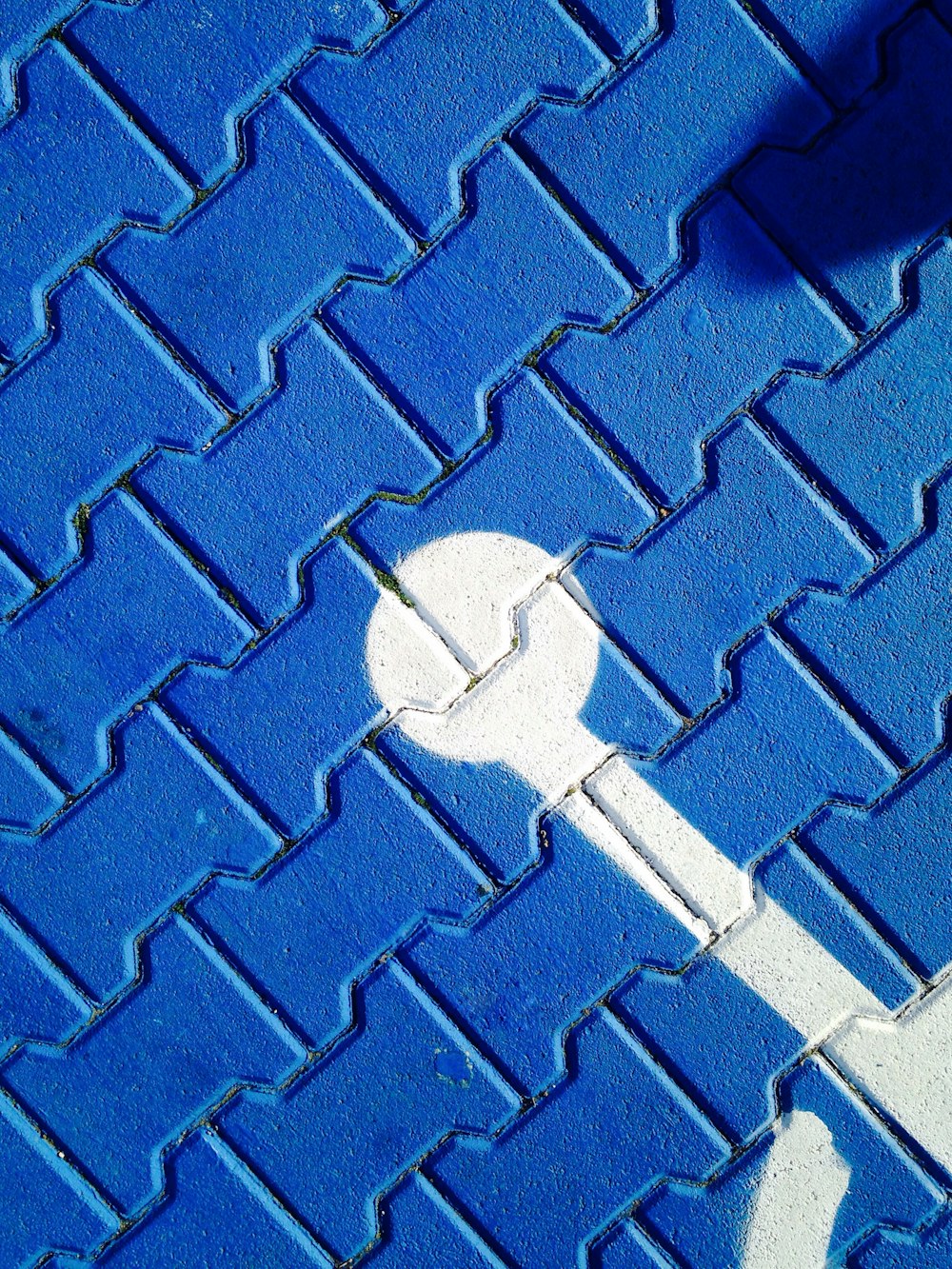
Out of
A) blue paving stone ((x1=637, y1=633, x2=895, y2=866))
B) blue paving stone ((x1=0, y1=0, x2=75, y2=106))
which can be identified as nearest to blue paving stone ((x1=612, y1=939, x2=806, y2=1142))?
blue paving stone ((x1=637, y1=633, x2=895, y2=866))

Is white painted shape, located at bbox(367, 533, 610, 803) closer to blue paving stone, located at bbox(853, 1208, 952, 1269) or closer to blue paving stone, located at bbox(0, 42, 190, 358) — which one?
blue paving stone, located at bbox(0, 42, 190, 358)

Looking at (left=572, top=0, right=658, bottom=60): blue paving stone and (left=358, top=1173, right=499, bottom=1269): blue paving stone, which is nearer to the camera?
(left=572, top=0, right=658, bottom=60): blue paving stone

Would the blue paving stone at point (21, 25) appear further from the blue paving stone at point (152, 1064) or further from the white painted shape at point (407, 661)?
the blue paving stone at point (152, 1064)

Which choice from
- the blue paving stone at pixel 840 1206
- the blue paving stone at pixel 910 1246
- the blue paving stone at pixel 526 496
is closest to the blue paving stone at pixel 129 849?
the blue paving stone at pixel 526 496

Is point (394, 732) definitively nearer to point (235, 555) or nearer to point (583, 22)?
point (235, 555)

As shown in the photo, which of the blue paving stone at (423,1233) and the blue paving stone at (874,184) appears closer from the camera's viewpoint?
the blue paving stone at (874,184)

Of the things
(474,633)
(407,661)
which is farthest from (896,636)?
(407,661)
